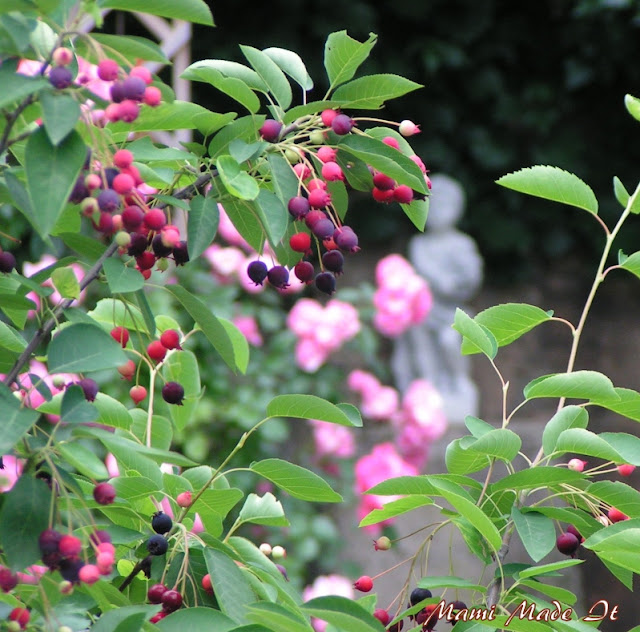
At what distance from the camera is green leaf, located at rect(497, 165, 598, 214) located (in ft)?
3.37

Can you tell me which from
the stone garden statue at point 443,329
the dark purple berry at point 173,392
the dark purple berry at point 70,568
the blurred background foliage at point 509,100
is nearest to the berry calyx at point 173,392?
the dark purple berry at point 173,392

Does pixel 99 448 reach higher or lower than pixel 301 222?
lower

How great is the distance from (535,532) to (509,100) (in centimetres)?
408

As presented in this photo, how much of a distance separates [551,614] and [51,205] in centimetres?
57

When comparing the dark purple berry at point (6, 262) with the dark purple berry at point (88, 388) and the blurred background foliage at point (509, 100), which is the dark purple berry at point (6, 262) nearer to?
the dark purple berry at point (88, 388)

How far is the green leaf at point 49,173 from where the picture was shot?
0.64m

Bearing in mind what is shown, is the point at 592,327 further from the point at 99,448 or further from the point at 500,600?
the point at 500,600

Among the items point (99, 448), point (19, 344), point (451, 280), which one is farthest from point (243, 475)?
point (19, 344)

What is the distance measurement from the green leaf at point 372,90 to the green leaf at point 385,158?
3 cm

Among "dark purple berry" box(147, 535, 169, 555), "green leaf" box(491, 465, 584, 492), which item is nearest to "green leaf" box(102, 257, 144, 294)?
"dark purple berry" box(147, 535, 169, 555)

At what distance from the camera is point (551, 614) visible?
2.97 feet

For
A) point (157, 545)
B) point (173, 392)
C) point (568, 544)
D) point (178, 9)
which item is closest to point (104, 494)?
point (157, 545)

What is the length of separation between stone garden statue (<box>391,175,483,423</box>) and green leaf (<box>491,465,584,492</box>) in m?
3.07

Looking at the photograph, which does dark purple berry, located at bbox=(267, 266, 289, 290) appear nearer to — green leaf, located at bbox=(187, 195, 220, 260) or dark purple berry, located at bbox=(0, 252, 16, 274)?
green leaf, located at bbox=(187, 195, 220, 260)
